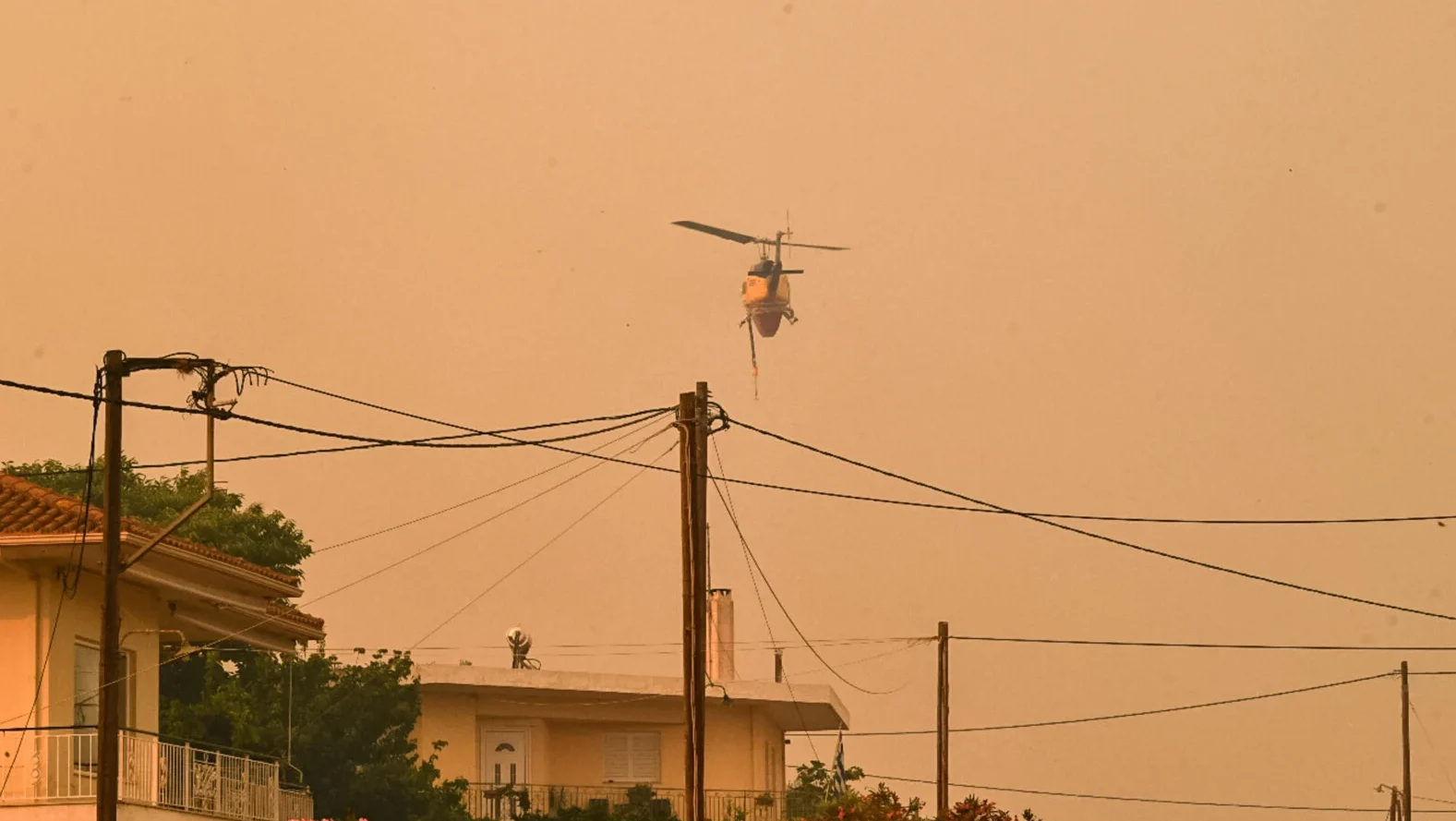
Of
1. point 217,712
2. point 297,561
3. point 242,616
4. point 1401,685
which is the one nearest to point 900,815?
point 242,616

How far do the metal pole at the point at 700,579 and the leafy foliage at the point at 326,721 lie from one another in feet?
47.5

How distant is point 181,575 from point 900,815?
1164 cm

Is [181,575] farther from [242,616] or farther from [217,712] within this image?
[217,712]

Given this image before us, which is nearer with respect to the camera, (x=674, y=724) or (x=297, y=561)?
(x=297, y=561)

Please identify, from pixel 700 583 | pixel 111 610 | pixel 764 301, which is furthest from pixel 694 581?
pixel 764 301

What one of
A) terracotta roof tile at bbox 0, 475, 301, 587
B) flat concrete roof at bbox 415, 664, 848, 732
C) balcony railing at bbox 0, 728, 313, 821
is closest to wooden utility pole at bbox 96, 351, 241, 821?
terracotta roof tile at bbox 0, 475, 301, 587

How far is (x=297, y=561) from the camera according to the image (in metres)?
50.8

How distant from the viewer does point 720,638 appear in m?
58.3

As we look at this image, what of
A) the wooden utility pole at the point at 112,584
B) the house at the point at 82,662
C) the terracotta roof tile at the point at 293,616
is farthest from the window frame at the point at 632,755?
the wooden utility pole at the point at 112,584

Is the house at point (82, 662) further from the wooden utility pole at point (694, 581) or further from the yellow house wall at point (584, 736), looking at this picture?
the yellow house wall at point (584, 736)

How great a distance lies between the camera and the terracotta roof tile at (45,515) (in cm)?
3091

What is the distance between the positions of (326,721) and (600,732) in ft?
34.7

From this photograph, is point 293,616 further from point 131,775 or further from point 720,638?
point 720,638

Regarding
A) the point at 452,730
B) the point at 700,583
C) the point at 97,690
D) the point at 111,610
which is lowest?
the point at 452,730
